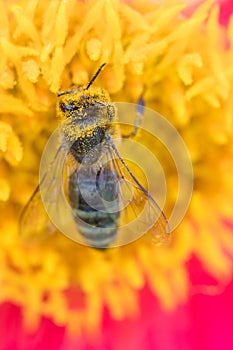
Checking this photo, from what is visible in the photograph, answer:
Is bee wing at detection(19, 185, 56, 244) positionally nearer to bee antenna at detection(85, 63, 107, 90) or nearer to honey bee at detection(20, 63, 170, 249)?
honey bee at detection(20, 63, 170, 249)

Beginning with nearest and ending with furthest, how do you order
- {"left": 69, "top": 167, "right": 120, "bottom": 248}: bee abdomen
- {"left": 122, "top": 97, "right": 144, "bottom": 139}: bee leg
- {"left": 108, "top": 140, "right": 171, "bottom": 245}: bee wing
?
1. {"left": 108, "top": 140, "right": 171, "bottom": 245}: bee wing
2. {"left": 69, "top": 167, "right": 120, "bottom": 248}: bee abdomen
3. {"left": 122, "top": 97, "right": 144, "bottom": 139}: bee leg

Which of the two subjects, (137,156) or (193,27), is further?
(137,156)

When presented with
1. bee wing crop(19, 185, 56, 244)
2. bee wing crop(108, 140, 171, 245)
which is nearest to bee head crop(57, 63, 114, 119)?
bee wing crop(108, 140, 171, 245)

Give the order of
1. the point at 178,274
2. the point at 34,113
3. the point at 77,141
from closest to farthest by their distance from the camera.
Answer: the point at 77,141 → the point at 34,113 → the point at 178,274

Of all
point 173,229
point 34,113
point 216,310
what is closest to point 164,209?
point 173,229

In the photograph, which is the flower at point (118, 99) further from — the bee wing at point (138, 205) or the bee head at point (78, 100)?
the bee wing at point (138, 205)

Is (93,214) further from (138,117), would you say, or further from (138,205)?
(138,117)

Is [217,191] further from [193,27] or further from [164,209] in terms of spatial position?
[193,27]

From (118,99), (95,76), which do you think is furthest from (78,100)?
(118,99)
